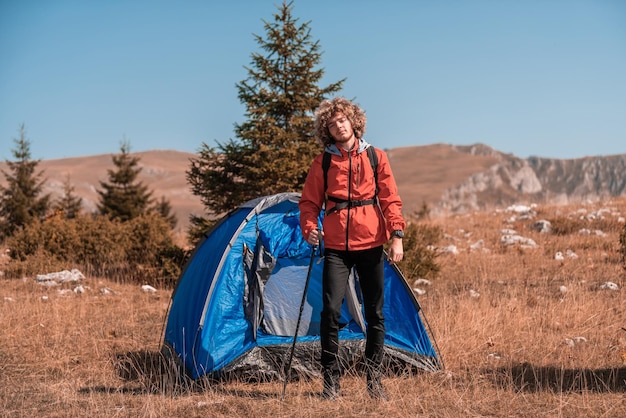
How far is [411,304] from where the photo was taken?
21.1 ft

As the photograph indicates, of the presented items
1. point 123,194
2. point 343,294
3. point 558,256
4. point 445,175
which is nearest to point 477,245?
point 558,256

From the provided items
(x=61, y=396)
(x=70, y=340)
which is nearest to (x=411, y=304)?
(x=61, y=396)

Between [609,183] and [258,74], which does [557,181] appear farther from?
[258,74]

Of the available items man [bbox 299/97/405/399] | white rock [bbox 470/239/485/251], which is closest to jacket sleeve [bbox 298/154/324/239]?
man [bbox 299/97/405/399]

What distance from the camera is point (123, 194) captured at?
2591cm

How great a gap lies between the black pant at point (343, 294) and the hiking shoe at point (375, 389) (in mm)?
135

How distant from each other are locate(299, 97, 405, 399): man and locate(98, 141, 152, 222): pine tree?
843 inches

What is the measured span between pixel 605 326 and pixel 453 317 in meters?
1.81

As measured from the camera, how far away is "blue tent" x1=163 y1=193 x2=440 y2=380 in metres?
6.16

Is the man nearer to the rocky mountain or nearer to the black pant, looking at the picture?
the black pant

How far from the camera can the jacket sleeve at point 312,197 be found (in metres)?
5.15

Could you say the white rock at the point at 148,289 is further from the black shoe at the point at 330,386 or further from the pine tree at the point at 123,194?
the pine tree at the point at 123,194

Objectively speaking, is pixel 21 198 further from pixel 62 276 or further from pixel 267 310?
pixel 267 310

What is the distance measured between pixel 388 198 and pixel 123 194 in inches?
887
